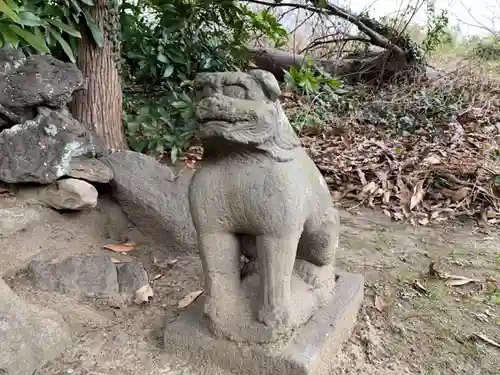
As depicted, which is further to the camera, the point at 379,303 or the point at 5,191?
the point at 5,191

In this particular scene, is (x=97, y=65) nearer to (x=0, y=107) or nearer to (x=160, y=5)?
(x=0, y=107)

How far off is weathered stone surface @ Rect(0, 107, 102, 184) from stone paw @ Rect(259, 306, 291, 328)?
1417 mm

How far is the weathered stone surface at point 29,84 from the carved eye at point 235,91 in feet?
4.77

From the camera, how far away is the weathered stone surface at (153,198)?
2717 millimetres

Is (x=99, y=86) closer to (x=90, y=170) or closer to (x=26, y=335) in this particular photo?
(x=90, y=170)

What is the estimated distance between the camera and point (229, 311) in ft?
5.76

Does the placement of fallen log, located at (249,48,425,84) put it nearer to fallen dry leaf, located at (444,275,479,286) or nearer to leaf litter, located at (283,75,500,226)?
leaf litter, located at (283,75,500,226)

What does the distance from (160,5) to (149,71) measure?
52 cm

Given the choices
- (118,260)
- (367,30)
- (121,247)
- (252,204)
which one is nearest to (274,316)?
(252,204)

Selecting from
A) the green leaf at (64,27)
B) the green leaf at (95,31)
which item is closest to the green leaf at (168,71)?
the green leaf at (95,31)

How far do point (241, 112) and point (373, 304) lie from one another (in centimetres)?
121

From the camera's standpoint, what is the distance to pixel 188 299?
2.23 m

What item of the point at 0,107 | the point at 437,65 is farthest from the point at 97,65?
the point at 437,65

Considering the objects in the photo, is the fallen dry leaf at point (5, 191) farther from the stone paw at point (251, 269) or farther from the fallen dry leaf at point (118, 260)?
the stone paw at point (251, 269)
